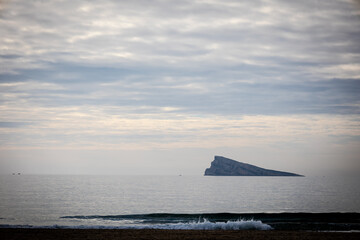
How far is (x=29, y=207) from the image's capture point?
56.0m

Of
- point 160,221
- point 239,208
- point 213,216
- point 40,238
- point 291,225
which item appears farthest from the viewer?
point 239,208

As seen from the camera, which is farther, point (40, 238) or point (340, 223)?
point (340, 223)

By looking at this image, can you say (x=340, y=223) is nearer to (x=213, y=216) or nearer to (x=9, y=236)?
(x=213, y=216)

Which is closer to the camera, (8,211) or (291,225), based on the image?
(291,225)

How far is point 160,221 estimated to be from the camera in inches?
1822

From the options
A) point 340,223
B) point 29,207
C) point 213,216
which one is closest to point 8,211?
point 29,207

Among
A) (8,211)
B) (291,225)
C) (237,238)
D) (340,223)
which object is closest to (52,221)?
(8,211)

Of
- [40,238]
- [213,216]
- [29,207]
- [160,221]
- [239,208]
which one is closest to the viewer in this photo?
[40,238]

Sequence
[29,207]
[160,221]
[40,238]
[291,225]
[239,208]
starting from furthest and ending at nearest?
[239,208], [29,207], [160,221], [291,225], [40,238]

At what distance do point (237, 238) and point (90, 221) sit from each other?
2476 centimetres

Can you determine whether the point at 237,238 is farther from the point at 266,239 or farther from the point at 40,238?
the point at 40,238

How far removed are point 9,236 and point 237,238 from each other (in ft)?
65.9

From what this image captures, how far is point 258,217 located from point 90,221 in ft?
82.9

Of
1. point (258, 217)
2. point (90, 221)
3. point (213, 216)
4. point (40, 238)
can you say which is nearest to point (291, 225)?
point (258, 217)
